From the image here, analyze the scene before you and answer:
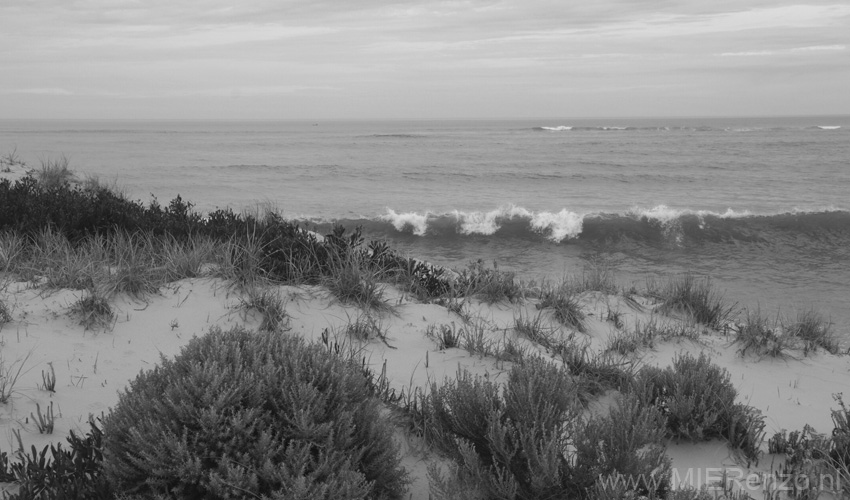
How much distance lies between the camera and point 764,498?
326 centimetres

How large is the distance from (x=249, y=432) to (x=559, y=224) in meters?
13.0

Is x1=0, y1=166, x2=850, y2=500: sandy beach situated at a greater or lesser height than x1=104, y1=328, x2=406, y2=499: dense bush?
lesser

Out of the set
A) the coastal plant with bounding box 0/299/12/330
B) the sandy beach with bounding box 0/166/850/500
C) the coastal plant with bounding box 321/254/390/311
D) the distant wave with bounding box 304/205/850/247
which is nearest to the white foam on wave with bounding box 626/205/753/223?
the distant wave with bounding box 304/205/850/247

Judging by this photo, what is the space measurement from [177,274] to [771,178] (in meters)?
24.6

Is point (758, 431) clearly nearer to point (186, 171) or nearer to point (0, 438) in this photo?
point (0, 438)

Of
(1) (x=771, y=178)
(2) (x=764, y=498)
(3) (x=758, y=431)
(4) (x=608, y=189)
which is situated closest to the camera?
(2) (x=764, y=498)

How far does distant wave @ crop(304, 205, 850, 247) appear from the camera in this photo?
1419 cm

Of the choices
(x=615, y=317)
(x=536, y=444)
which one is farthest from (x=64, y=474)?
(x=615, y=317)

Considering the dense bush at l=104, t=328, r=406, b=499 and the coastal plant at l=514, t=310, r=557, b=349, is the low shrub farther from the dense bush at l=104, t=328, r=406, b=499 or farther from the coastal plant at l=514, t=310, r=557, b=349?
the dense bush at l=104, t=328, r=406, b=499

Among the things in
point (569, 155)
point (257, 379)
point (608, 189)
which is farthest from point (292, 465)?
point (569, 155)

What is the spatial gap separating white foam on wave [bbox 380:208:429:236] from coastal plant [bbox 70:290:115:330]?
10311 millimetres

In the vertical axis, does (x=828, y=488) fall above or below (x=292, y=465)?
below

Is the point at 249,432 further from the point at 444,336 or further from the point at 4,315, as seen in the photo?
the point at 4,315

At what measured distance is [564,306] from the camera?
6277 millimetres
